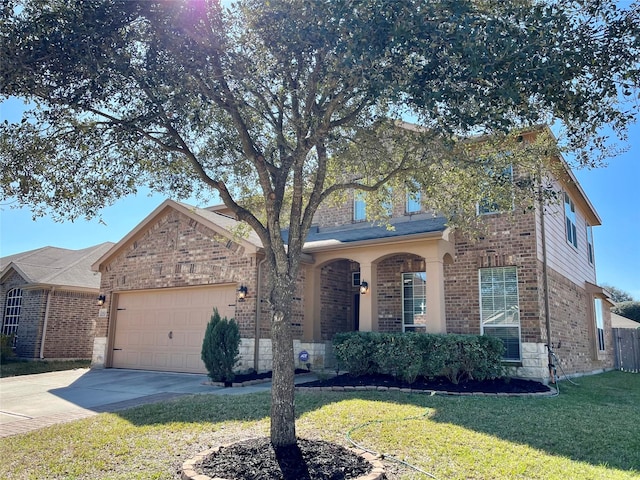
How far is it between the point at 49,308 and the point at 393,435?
587 inches

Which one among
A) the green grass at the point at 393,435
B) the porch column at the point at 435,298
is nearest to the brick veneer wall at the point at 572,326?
the porch column at the point at 435,298

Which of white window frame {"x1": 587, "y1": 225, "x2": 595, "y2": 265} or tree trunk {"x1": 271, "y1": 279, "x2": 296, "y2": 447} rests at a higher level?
white window frame {"x1": 587, "y1": 225, "x2": 595, "y2": 265}

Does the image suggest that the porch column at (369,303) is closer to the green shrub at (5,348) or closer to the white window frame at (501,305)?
the white window frame at (501,305)

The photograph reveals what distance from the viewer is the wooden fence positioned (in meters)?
19.7

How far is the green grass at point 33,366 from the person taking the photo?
14.0m

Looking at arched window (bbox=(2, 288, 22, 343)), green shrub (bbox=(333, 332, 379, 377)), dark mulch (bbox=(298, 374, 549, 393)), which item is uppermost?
arched window (bbox=(2, 288, 22, 343))

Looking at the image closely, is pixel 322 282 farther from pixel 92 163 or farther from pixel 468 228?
pixel 92 163

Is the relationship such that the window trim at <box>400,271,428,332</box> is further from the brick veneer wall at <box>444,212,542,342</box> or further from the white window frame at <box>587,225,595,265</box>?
the white window frame at <box>587,225,595,265</box>

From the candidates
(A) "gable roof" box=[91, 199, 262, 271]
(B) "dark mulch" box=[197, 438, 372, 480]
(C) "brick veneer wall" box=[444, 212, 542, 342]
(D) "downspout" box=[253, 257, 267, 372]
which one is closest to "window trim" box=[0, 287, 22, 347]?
(A) "gable roof" box=[91, 199, 262, 271]

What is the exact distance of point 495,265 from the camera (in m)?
11.6

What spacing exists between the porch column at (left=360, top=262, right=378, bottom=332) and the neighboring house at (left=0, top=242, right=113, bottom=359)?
10.9 meters

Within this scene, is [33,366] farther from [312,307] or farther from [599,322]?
[599,322]

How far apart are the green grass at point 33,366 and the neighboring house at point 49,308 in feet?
1.40

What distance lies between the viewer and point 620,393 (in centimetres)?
1066
